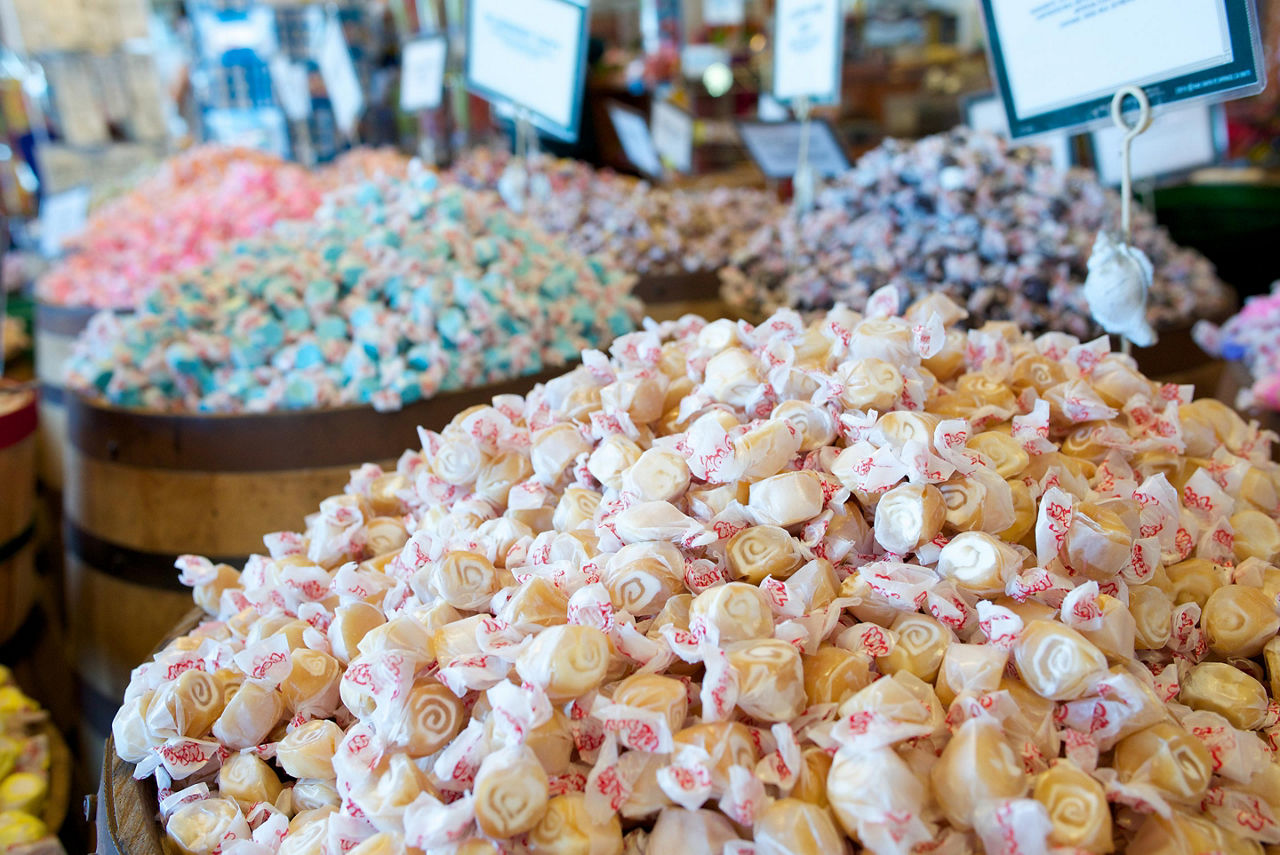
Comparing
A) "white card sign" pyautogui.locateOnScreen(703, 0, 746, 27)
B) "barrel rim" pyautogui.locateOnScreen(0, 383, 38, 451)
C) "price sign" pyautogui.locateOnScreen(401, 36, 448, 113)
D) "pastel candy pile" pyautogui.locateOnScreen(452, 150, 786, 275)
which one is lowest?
"barrel rim" pyautogui.locateOnScreen(0, 383, 38, 451)

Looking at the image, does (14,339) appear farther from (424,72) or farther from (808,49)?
(808,49)

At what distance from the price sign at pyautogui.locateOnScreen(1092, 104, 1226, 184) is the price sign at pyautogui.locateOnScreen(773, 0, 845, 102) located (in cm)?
90

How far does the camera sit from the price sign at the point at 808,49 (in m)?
2.52

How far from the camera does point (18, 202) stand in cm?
477

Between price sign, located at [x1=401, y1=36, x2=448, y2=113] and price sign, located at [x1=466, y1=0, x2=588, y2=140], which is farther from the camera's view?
price sign, located at [x1=401, y1=36, x2=448, y2=113]

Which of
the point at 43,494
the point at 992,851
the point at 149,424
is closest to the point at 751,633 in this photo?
the point at 992,851

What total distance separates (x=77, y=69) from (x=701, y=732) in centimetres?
568

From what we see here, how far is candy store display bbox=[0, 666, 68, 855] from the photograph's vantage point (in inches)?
46.6

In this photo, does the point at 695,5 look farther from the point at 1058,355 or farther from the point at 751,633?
the point at 751,633

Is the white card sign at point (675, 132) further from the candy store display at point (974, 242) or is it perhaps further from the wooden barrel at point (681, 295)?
the candy store display at point (974, 242)

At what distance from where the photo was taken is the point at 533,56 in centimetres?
249

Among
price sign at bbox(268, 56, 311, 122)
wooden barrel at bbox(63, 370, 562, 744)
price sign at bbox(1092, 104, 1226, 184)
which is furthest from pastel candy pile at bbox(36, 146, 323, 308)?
price sign at bbox(1092, 104, 1226, 184)

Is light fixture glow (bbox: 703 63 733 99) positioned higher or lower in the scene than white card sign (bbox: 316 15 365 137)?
higher

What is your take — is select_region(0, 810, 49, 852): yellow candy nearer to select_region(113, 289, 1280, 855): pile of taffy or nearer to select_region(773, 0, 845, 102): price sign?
select_region(113, 289, 1280, 855): pile of taffy
